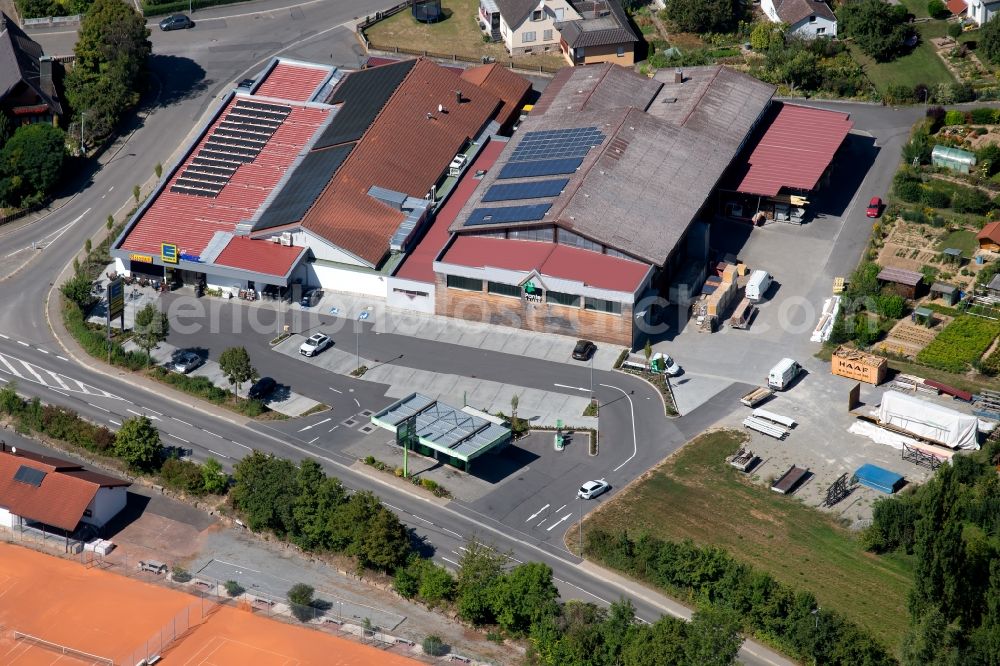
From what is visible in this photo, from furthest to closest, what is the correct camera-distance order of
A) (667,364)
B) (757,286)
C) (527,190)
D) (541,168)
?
(541,168) < (527,190) < (757,286) < (667,364)

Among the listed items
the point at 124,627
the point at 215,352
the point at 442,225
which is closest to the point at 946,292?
the point at 442,225

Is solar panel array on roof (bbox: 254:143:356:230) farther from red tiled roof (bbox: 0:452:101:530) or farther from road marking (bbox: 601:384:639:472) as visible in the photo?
red tiled roof (bbox: 0:452:101:530)

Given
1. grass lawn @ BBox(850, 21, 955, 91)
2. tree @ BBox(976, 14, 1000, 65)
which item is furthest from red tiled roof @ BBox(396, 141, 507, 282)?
tree @ BBox(976, 14, 1000, 65)

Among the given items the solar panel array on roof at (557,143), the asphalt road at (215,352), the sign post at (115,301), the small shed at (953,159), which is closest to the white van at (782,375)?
the asphalt road at (215,352)

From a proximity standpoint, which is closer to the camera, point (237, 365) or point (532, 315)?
point (237, 365)

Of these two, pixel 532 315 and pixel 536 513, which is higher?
pixel 532 315

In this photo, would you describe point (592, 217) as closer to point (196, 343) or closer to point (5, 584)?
point (196, 343)

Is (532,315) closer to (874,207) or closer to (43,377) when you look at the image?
(874,207)

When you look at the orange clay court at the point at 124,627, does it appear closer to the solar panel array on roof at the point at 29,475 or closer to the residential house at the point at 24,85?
the solar panel array on roof at the point at 29,475
